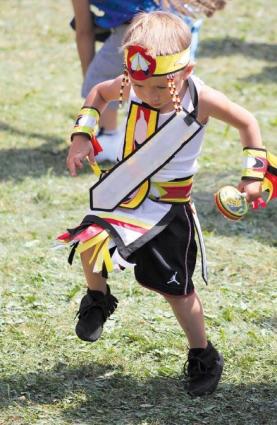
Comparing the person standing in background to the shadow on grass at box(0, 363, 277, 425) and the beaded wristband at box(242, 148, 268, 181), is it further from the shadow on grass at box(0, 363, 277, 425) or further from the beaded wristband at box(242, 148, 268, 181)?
the shadow on grass at box(0, 363, 277, 425)

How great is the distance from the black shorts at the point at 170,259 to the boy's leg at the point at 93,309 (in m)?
0.26

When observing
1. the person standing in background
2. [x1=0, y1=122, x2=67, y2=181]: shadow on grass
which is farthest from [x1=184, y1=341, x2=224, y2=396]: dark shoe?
[x1=0, y1=122, x2=67, y2=181]: shadow on grass

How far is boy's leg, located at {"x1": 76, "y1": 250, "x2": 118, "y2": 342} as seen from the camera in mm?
3755

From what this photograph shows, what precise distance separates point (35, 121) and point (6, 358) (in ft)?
12.8

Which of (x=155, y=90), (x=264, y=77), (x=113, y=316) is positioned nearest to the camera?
(x=155, y=90)

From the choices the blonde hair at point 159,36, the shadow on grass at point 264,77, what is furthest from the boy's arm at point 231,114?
the shadow on grass at point 264,77

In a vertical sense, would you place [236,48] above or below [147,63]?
below

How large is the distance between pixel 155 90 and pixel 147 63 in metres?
0.14

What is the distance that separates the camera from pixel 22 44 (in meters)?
9.96

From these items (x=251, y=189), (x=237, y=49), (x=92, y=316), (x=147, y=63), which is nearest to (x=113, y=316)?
(x=92, y=316)

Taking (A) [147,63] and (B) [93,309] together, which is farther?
(B) [93,309]

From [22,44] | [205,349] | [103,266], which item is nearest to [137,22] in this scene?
[103,266]

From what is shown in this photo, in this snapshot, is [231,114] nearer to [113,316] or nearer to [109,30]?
[113,316]

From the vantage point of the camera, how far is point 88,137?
3.65 m
